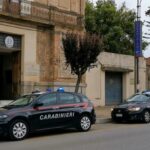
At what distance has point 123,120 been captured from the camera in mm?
20250

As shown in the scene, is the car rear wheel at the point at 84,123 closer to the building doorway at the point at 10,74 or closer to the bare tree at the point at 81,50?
the bare tree at the point at 81,50

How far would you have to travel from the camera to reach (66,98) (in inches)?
635

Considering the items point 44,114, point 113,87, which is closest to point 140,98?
point 44,114

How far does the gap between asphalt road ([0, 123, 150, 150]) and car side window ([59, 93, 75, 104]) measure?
1116mm

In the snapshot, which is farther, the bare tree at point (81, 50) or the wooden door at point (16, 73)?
the wooden door at point (16, 73)

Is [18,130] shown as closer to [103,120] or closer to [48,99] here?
[48,99]

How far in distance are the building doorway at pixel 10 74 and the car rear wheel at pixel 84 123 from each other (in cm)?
872

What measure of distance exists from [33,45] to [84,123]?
9.52 m

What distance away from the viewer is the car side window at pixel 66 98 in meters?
15.9

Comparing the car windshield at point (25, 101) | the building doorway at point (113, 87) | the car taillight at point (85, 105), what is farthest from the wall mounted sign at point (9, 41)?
the building doorway at point (113, 87)

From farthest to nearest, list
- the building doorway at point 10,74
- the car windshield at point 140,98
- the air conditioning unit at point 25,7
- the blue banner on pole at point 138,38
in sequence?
the blue banner on pole at point 138,38 → the building doorway at point 10,74 → the air conditioning unit at point 25,7 → the car windshield at point 140,98

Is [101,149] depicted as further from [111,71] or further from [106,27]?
[106,27]

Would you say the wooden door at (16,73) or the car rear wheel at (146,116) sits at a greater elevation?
the wooden door at (16,73)

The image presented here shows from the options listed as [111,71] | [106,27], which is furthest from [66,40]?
[106,27]
